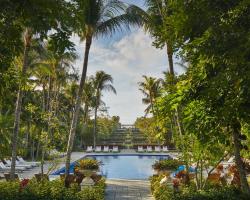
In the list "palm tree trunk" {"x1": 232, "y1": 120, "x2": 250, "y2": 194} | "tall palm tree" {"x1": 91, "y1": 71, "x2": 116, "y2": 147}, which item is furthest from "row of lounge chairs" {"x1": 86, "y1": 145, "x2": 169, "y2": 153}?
"palm tree trunk" {"x1": 232, "y1": 120, "x2": 250, "y2": 194}

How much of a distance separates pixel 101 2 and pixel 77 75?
68.9 feet

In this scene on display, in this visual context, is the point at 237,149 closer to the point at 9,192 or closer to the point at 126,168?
the point at 9,192

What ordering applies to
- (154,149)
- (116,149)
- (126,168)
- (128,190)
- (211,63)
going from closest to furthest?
1. (211,63)
2. (128,190)
3. (126,168)
4. (154,149)
5. (116,149)

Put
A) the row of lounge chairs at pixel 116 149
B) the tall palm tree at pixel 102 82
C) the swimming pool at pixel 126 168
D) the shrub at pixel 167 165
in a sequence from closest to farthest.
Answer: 1. the shrub at pixel 167 165
2. the swimming pool at pixel 126 168
3. the row of lounge chairs at pixel 116 149
4. the tall palm tree at pixel 102 82

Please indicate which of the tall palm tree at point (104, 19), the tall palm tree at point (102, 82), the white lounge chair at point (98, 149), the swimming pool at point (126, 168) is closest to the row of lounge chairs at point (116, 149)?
the white lounge chair at point (98, 149)

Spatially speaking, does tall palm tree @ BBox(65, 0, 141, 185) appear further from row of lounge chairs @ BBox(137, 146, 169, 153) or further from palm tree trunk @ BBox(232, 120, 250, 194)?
row of lounge chairs @ BBox(137, 146, 169, 153)

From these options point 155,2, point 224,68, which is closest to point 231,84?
point 224,68

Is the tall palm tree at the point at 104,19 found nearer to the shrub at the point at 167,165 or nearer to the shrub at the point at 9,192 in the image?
the shrub at the point at 9,192

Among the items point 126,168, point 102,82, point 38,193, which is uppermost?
point 102,82

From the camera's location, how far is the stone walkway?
12.0 meters

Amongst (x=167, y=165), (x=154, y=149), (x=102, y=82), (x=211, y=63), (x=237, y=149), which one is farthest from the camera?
(x=102, y=82)

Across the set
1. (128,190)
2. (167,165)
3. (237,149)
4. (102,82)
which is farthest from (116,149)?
(237,149)

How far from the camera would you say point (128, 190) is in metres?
13.5

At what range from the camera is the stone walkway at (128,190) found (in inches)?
472
